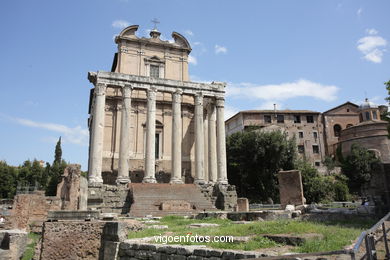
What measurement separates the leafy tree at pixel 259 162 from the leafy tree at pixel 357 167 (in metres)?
13.5

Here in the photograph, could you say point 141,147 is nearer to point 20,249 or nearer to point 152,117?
point 152,117

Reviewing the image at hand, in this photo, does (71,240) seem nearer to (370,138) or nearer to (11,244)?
(11,244)

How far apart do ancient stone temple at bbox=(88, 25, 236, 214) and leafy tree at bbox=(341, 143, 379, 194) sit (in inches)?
1022

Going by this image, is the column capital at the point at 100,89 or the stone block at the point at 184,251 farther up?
the column capital at the point at 100,89

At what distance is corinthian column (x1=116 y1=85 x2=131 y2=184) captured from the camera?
2435cm

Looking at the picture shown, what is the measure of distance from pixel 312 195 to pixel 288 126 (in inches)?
850

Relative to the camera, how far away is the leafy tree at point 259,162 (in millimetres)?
35406

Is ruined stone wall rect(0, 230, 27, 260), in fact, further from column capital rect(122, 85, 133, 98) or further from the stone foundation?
column capital rect(122, 85, 133, 98)

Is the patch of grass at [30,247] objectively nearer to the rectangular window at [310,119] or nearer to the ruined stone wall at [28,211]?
the ruined stone wall at [28,211]

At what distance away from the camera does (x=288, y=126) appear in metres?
54.4

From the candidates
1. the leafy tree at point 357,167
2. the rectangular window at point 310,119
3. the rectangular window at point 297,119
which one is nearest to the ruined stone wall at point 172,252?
the leafy tree at point 357,167

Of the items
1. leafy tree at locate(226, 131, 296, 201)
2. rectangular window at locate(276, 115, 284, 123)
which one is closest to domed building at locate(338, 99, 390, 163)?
rectangular window at locate(276, 115, 284, 123)

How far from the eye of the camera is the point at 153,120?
1024 inches

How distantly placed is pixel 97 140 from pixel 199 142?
8299 millimetres
